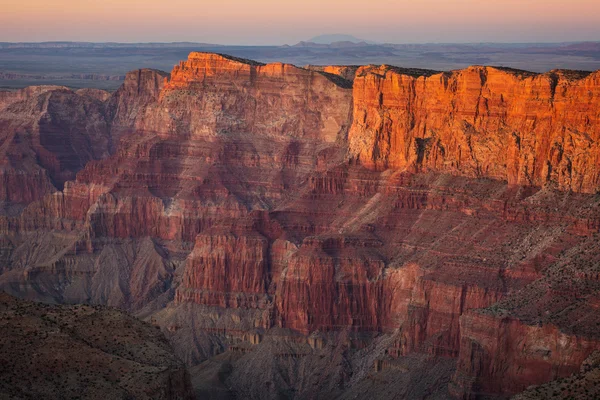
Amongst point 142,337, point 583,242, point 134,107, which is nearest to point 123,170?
point 134,107

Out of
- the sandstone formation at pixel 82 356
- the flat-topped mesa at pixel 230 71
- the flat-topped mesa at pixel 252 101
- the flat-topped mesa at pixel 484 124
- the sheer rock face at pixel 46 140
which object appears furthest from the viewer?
the sheer rock face at pixel 46 140

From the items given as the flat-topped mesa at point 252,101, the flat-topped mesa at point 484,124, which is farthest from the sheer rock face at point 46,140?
the flat-topped mesa at point 484,124

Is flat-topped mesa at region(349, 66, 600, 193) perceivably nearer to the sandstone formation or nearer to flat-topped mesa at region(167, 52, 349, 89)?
flat-topped mesa at region(167, 52, 349, 89)

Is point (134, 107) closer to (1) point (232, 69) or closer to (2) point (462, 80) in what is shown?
(1) point (232, 69)

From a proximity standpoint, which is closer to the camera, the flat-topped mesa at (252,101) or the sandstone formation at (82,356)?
the sandstone formation at (82,356)

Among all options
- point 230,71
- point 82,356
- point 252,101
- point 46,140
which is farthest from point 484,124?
point 46,140

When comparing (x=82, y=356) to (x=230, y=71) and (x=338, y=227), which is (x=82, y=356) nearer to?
(x=338, y=227)

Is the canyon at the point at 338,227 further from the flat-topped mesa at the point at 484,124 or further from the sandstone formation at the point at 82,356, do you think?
the sandstone formation at the point at 82,356
